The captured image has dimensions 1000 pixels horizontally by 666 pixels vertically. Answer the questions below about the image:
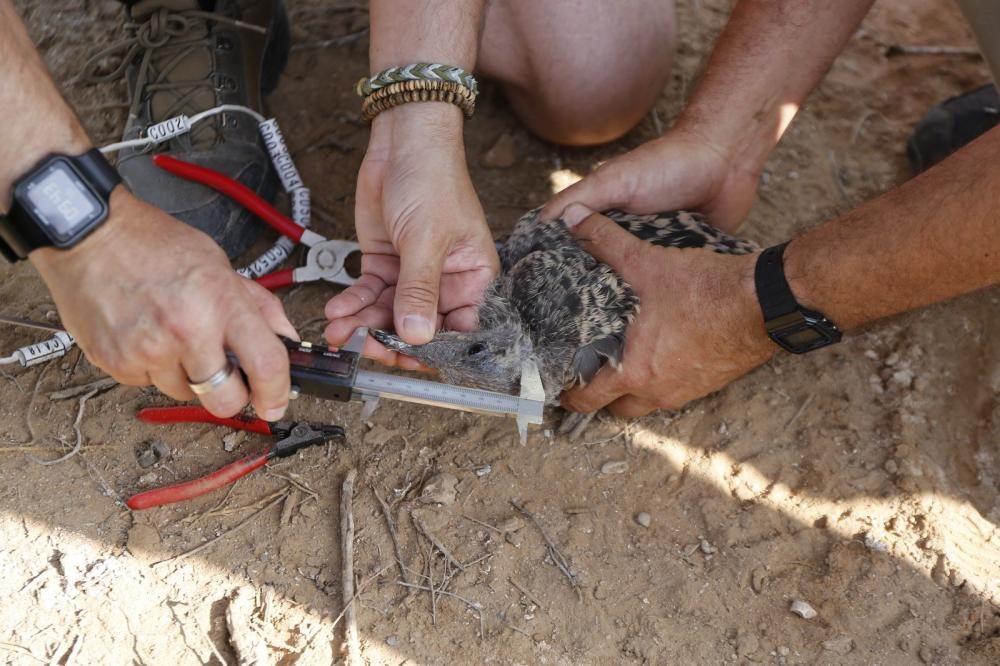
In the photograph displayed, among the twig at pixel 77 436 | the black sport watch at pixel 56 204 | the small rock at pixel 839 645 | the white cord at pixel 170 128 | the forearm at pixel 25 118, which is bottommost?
the small rock at pixel 839 645

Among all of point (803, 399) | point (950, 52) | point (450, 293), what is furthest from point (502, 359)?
point (950, 52)

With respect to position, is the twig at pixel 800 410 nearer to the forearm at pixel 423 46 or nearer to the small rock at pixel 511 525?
the small rock at pixel 511 525

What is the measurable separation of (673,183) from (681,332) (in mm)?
789

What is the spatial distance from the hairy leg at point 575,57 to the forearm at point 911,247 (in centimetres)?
146

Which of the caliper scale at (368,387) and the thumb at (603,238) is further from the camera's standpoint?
the thumb at (603,238)

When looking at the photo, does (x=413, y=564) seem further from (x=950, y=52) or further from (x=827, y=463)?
(x=950, y=52)

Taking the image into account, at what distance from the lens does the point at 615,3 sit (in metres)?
3.89

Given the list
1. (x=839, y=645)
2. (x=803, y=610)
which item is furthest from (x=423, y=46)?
(x=839, y=645)

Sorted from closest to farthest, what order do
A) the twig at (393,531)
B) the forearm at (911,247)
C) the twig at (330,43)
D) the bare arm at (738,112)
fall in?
the forearm at (911,247) < the twig at (393,531) < the bare arm at (738,112) < the twig at (330,43)

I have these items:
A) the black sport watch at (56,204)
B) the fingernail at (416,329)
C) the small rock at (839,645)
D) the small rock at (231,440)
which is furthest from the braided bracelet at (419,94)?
the small rock at (839,645)

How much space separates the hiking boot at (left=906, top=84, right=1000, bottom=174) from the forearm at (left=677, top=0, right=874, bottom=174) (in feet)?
2.48

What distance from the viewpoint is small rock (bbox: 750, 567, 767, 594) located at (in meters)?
2.68

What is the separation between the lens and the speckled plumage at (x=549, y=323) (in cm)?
279

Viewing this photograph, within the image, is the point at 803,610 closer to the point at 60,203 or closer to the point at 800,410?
the point at 800,410
